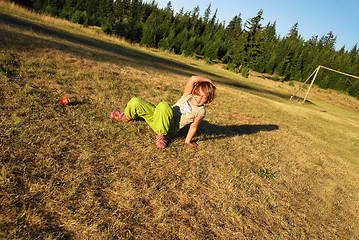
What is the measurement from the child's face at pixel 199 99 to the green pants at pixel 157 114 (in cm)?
48

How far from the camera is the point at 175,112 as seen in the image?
3.97m

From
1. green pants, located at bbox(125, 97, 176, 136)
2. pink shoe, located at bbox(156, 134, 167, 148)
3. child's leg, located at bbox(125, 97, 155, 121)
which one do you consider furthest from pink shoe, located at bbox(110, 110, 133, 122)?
pink shoe, located at bbox(156, 134, 167, 148)

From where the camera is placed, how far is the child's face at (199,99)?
3631mm

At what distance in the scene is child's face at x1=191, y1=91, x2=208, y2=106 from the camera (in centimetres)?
363

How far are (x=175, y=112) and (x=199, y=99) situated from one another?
56 cm

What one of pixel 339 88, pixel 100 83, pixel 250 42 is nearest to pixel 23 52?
pixel 100 83

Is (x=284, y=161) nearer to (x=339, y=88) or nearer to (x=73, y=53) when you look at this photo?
(x=73, y=53)

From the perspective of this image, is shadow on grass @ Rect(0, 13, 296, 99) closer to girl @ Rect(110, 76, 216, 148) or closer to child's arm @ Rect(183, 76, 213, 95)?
girl @ Rect(110, 76, 216, 148)

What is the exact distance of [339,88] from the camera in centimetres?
4153

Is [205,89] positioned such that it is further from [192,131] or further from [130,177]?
[130,177]

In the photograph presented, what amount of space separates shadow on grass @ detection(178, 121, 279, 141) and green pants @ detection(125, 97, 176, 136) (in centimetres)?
68

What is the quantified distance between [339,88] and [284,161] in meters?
47.4

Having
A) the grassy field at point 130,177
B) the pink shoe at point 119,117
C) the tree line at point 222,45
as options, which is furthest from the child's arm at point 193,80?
the tree line at point 222,45

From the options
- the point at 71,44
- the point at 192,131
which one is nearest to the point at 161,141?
the point at 192,131
